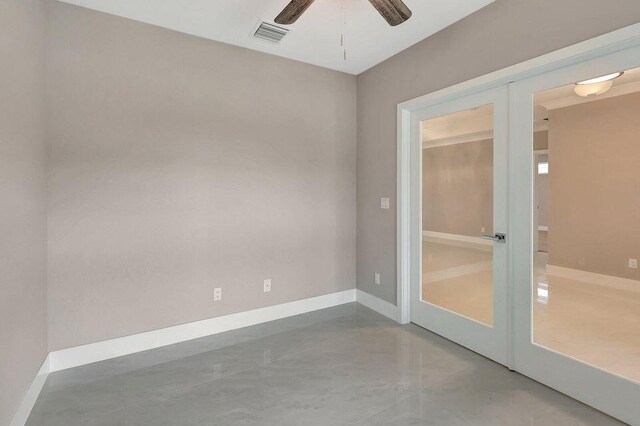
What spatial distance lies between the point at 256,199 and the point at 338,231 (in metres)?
1.13

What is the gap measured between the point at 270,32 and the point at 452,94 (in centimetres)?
172

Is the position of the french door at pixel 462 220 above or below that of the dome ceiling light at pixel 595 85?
below

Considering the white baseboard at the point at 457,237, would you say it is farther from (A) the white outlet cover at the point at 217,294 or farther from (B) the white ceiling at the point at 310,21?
(A) the white outlet cover at the point at 217,294

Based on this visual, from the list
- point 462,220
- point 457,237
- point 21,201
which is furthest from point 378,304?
point 21,201

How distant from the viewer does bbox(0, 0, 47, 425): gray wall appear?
1.64 metres

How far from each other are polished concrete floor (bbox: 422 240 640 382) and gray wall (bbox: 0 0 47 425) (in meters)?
3.11

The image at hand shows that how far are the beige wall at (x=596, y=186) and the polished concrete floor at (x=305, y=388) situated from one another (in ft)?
3.21

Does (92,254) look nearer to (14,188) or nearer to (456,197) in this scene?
(14,188)

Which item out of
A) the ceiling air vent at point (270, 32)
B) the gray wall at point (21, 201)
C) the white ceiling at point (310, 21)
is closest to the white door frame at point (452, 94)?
the white ceiling at point (310, 21)

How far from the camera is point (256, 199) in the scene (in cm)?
331

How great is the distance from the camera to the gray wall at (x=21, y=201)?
1644 mm

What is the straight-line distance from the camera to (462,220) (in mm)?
2869

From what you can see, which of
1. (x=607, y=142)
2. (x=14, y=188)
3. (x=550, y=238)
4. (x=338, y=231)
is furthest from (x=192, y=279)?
(x=607, y=142)

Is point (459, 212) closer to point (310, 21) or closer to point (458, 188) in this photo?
point (458, 188)
